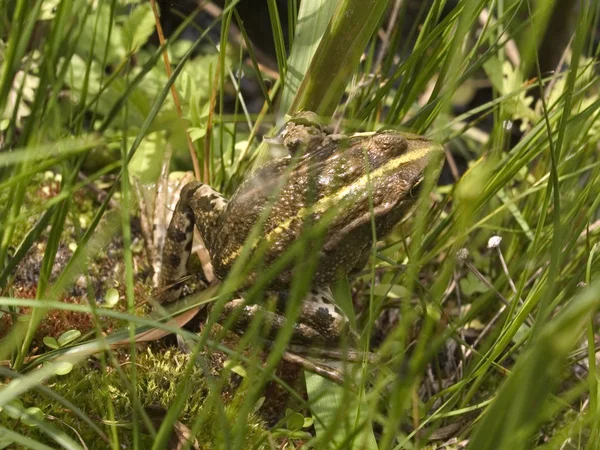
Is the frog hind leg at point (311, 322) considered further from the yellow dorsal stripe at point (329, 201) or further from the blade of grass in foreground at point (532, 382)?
the blade of grass in foreground at point (532, 382)

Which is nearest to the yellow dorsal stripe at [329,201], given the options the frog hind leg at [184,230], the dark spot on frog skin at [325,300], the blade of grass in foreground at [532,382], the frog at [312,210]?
the frog at [312,210]

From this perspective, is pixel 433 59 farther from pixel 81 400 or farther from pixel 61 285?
pixel 81 400

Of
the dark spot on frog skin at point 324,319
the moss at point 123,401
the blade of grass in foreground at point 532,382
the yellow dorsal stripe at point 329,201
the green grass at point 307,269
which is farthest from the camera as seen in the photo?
A: the dark spot on frog skin at point 324,319

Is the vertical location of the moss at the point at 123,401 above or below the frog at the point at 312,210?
below

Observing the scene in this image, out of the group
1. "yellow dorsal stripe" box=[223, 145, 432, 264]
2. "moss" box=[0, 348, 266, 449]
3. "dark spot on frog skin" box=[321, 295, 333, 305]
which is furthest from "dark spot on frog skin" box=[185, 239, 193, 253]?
"dark spot on frog skin" box=[321, 295, 333, 305]

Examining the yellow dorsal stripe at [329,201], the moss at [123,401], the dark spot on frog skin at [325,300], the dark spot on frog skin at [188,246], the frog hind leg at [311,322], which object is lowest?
the moss at [123,401]

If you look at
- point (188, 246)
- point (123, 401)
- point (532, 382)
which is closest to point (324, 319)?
point (188, 246)

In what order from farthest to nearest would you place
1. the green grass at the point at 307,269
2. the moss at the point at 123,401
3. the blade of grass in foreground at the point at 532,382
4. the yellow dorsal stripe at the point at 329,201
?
the yellow dorsal stripe at the point at 329,201 → the moss at the point at 123,401 → the green grass at the point at 307,269 → the blade of grass in foreground at the point at 532,382
